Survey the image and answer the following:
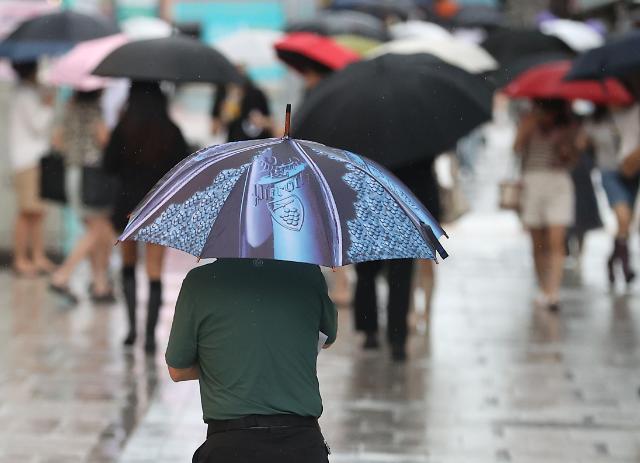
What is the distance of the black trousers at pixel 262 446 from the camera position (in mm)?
4070

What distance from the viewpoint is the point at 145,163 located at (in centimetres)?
911

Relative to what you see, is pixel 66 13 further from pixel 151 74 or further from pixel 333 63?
pixel 151 74

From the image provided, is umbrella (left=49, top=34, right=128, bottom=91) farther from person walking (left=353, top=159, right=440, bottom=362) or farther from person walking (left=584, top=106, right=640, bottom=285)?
person walking (left=584, top=106, right=640, bottom=285)

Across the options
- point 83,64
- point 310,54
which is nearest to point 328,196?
point 83,64

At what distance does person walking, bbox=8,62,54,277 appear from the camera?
40.3 ft

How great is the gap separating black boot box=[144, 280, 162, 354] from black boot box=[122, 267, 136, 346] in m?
0.24

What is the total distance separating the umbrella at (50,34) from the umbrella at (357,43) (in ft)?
9.86

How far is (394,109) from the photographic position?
345 inches

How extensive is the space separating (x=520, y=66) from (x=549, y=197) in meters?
2.45

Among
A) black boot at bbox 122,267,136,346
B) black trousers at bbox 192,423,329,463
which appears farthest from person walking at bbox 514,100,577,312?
black trousers at bbox 192,423,329,463

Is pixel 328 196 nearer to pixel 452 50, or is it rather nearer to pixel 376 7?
pixel 452 50

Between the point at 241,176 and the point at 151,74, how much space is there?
493 cm

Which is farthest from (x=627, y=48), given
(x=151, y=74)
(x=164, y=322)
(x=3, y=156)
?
(x=3, y=156)

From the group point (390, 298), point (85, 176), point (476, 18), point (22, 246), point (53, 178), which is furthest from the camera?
point (476, 18)
